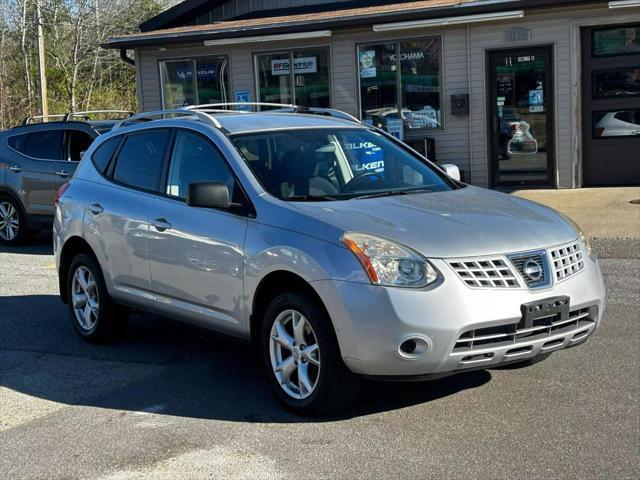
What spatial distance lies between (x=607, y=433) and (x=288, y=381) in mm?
1797

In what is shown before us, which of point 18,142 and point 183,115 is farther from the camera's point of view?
point 18,142

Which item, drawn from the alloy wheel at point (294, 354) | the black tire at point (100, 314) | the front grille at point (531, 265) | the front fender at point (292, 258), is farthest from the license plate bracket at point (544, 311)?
the black tire at point (100, 314)

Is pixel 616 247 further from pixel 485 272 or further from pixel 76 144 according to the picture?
pixel 76 144

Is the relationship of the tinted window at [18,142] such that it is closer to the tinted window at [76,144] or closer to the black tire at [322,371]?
the tinted window at [76,144]

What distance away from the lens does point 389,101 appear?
1636 cm

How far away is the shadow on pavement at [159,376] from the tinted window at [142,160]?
120cm

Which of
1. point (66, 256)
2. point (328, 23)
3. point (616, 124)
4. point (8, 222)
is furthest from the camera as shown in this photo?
point (328, 23)

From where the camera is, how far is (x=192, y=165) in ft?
19.5

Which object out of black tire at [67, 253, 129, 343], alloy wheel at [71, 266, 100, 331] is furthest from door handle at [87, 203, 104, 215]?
alloy wheel at [71, 266, 100, 331]

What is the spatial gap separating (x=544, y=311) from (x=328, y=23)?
1213cm

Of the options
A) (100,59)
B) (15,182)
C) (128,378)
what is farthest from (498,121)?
(100,59)

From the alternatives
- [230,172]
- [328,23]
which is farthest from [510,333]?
[328,23]

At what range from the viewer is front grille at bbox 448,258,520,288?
4527 mm

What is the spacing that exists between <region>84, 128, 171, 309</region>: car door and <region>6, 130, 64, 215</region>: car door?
19.2 ft
